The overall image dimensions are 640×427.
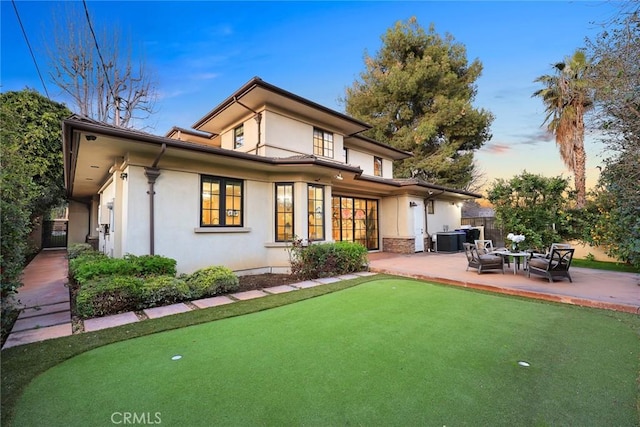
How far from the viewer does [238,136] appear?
11.0 metres

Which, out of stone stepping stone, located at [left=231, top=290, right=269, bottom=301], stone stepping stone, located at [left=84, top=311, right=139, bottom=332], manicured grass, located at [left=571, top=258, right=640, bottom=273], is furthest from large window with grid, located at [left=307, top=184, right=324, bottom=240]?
manicured grass, located at [left=571, top=258, right=640, bottom=273]

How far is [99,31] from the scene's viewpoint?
1430 cm

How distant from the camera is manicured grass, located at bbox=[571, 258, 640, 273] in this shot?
28.7 ft

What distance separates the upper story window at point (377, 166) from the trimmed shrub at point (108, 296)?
41.5ft

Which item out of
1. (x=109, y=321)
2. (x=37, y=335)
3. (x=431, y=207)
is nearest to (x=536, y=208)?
(x=431, y=207)

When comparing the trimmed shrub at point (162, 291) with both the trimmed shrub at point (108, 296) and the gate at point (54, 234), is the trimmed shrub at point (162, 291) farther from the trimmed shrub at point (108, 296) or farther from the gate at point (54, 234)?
the gate at point (54, 234)

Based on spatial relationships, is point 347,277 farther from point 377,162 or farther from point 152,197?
point 377,162

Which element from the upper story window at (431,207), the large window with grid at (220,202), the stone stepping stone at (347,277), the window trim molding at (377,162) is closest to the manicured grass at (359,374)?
the stone stepping stone at (347,277)

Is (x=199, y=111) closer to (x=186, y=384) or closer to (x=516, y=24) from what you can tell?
(x=516, y=24)

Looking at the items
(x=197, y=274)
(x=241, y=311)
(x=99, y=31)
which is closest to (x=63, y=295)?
(x=197, y=274)

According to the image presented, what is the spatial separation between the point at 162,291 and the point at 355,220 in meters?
9.67

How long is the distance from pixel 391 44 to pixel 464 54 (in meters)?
5.55

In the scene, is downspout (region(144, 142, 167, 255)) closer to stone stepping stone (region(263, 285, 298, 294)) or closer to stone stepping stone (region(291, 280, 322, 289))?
stone stepping stone (region(263, 285, 298, 294))

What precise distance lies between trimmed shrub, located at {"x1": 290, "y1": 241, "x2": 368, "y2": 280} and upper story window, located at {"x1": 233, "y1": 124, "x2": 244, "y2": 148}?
507 cm
